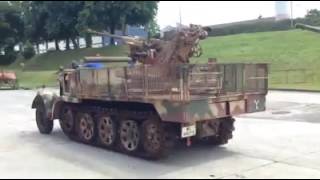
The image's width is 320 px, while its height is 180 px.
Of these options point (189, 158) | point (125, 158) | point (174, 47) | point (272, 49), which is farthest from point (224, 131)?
point (272, 49)

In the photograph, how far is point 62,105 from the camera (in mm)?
13078

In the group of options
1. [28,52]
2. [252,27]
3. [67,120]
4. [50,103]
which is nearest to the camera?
[67,120]

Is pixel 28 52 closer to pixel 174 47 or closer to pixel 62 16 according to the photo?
pixel 62 16

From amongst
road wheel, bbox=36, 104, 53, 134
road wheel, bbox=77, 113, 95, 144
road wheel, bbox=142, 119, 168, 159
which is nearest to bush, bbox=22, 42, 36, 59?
road wheel, bbox=36, 104, 53, 134

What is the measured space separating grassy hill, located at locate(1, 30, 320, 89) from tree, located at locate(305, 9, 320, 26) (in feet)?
11.0

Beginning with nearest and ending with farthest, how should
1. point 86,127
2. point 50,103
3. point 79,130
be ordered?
point 86,127 < point 79,130 < point 50,103

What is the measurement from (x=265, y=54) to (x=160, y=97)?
33.8m

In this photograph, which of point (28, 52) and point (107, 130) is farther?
point (28, 52)

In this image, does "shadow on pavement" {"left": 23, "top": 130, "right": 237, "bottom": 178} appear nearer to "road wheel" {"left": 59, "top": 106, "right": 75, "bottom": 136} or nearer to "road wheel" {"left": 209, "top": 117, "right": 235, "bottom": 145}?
"road wheel" {"left": 209, "top": 117, "right": 235, "bottom": 145}

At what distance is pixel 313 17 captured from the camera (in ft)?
189

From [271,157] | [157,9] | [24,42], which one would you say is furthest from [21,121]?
[24,42]

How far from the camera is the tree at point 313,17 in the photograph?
53.6 metres

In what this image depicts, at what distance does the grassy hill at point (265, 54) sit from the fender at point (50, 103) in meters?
17.5

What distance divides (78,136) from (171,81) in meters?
3.73
